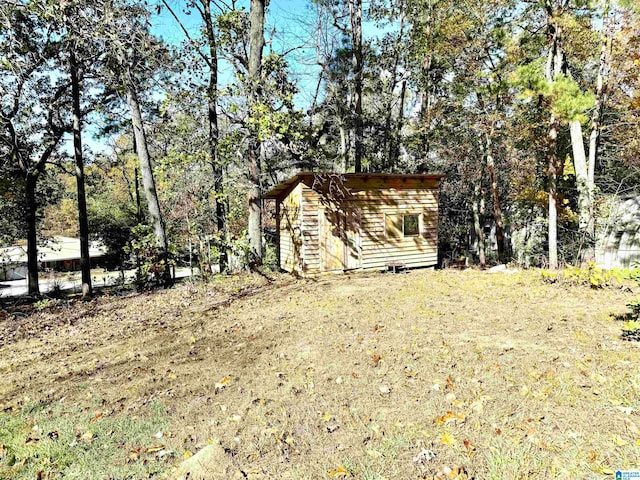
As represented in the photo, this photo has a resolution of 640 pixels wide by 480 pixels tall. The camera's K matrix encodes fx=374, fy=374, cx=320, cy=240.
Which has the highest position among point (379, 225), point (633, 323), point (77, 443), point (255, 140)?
point (255, 140)

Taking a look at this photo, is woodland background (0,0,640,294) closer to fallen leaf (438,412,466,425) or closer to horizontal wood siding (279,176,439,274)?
horizontal wood siding (279,176,439,274)

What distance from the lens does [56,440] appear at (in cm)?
329

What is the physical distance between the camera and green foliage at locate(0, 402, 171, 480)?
2.86 m

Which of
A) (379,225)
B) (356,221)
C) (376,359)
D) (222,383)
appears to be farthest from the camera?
(379,225)

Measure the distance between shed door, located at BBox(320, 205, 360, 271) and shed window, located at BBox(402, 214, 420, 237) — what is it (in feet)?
5.85

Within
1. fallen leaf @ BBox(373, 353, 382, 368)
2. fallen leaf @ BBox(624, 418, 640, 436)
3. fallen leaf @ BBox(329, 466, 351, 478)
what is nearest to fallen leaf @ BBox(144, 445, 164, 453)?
fallen leaf @ BBox(329, 466, 351, 478)

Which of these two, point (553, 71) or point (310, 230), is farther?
point (310, 230)

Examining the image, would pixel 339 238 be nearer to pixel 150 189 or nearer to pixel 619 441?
pixel 150 189

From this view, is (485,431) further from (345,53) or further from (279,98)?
(345,53)

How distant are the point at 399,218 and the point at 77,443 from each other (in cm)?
1012

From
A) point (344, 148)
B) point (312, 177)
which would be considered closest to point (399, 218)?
point (312, 177)

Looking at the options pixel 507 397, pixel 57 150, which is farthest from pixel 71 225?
pixel 507 397

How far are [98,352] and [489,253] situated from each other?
59.9 feet

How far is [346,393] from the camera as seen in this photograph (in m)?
3.67
